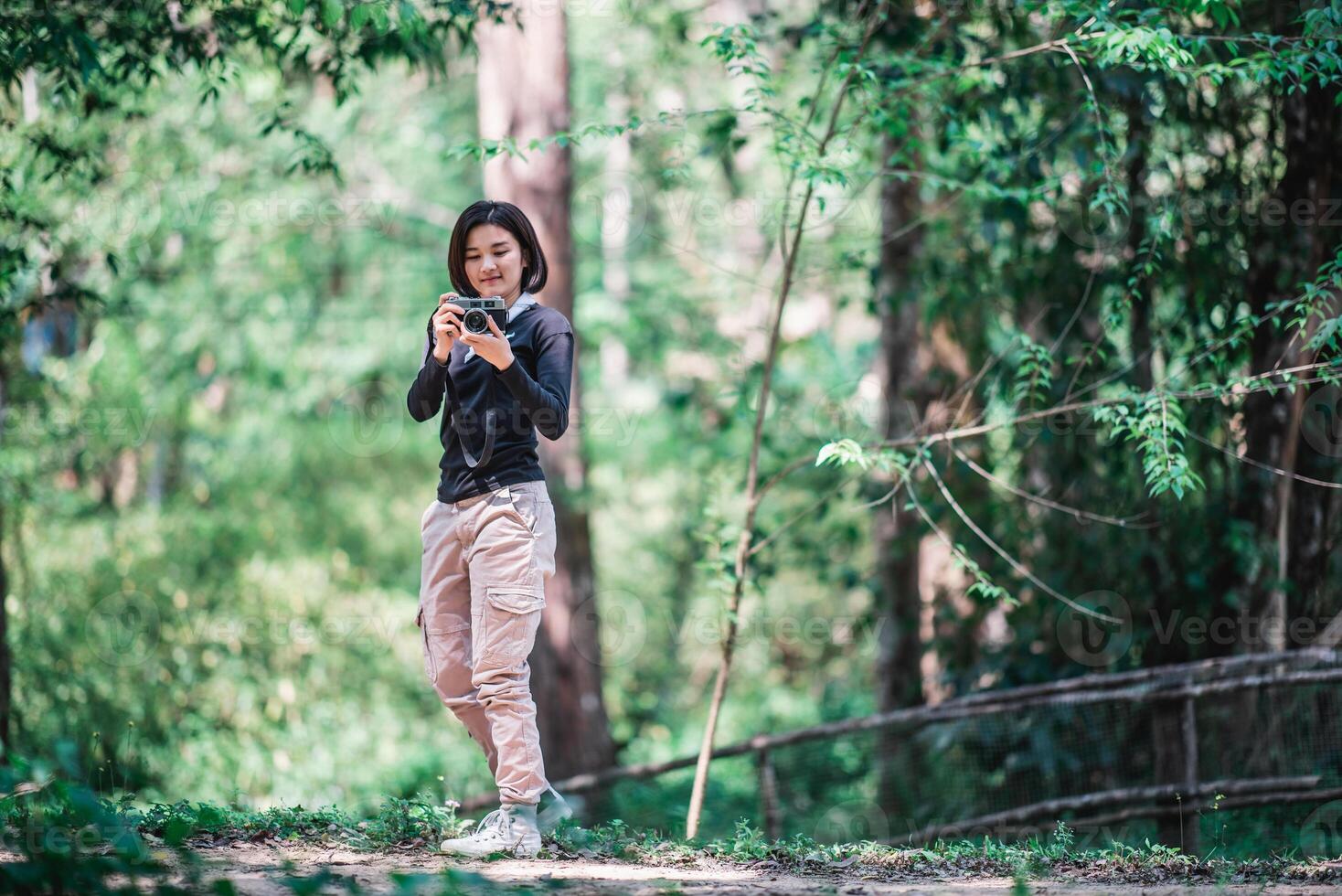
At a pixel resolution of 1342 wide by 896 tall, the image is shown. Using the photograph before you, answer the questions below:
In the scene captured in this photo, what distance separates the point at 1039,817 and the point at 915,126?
3.60 meters

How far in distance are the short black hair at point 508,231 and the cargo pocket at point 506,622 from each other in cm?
100

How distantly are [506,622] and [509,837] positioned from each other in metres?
0.70

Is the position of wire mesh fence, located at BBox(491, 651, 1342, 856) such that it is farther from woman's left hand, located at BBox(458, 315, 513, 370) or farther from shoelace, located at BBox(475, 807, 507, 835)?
woman's left hand, located at BBox(458, 315, 513, 370)

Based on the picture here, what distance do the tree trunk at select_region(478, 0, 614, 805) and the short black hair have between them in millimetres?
4033

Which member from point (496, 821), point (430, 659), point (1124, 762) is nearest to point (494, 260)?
point (430, 659)

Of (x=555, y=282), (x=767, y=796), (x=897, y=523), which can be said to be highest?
(x=555, y=282)

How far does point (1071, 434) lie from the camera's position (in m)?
6.86

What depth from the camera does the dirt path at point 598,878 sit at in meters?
3.47

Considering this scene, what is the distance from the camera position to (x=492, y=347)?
3537mm

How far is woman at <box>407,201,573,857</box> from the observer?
378cm

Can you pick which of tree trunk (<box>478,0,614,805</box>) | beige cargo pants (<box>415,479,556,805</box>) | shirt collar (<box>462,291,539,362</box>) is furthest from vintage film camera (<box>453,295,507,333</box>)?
tree trunk (<box>478,0,614,805</box>)

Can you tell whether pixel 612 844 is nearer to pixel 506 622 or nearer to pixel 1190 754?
pixel 506 622

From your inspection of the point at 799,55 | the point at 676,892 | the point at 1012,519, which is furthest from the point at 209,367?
the point at 676,892

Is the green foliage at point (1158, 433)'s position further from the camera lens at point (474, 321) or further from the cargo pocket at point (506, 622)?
the camera lens at point (474, 321)
